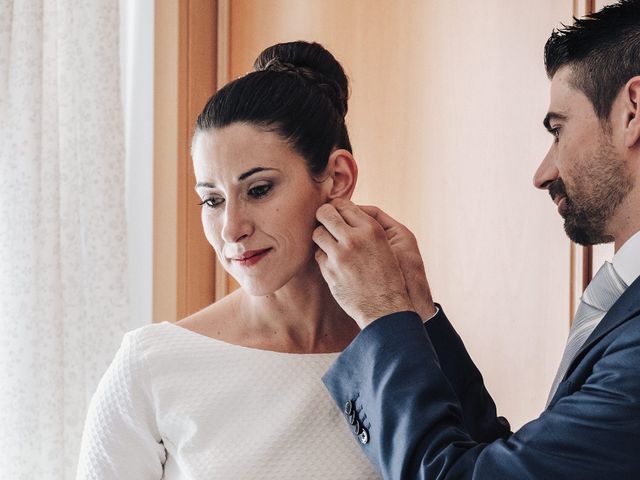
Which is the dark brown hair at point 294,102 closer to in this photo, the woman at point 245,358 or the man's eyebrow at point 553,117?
the woman at point 245,358

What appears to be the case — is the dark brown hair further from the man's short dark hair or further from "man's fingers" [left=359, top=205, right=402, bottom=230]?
the man's short dark hair

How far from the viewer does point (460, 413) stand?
125 centimetres

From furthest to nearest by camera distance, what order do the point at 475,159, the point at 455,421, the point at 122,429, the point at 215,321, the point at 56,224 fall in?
the point at 56,224 < the point at 475,159 < the point at 215,321 < the point at 122,429 < the point at 455,421

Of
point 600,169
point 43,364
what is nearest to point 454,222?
point 600,169

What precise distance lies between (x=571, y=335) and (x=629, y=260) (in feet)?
0.65

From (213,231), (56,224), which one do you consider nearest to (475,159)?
(213,231)

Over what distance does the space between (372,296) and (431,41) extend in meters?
1.01

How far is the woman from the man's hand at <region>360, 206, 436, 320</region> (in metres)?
0.11

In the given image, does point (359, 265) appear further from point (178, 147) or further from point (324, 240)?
point (178, 147)

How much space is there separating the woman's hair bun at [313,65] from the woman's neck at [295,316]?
28cm

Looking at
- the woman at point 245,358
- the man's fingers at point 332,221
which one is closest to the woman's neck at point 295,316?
the woman at point 245,358

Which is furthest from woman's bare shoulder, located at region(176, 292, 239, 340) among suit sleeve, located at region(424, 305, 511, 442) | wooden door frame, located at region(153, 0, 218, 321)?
wooden door frame, located at region(153, 0, 218, 321)

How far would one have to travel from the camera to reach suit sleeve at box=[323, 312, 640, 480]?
1136mm

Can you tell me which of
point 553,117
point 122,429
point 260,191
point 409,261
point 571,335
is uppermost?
point 553,117
